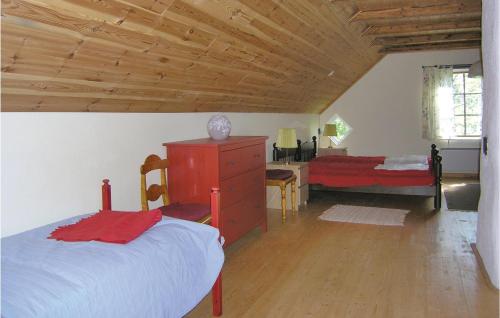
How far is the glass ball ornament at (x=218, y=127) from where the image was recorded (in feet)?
13.4

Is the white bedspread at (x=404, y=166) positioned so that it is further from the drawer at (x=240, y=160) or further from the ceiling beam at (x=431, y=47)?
the ceiling beam at (x=431, y=47)

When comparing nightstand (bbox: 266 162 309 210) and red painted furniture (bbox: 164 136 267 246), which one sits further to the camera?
nightstand (bbox: 266 162 309 210)

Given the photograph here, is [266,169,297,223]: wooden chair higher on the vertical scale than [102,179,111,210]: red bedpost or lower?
lower

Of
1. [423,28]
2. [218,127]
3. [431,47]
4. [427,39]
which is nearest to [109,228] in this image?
[218,127]

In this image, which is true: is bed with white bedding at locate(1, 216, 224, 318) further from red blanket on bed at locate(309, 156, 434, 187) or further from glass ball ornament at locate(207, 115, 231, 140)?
red blanket on bed at locate(309, 156, 434, 187)

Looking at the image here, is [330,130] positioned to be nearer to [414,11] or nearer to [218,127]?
[414,11]

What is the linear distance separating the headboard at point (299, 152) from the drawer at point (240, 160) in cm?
193

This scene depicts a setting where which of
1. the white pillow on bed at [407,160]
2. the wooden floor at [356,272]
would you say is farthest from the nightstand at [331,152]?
the wooden floor at [356,272]

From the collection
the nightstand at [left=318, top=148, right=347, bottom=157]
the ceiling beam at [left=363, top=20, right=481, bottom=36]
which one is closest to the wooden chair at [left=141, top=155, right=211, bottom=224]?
the ceiling beam at [left=363, top=20, right=481, bottom=36]

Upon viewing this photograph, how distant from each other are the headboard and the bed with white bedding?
400 cm

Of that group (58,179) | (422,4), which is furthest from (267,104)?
(58,179)

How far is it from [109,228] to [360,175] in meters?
4.12

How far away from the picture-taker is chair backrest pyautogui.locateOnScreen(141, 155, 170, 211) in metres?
3.44

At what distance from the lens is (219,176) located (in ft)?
11.9
